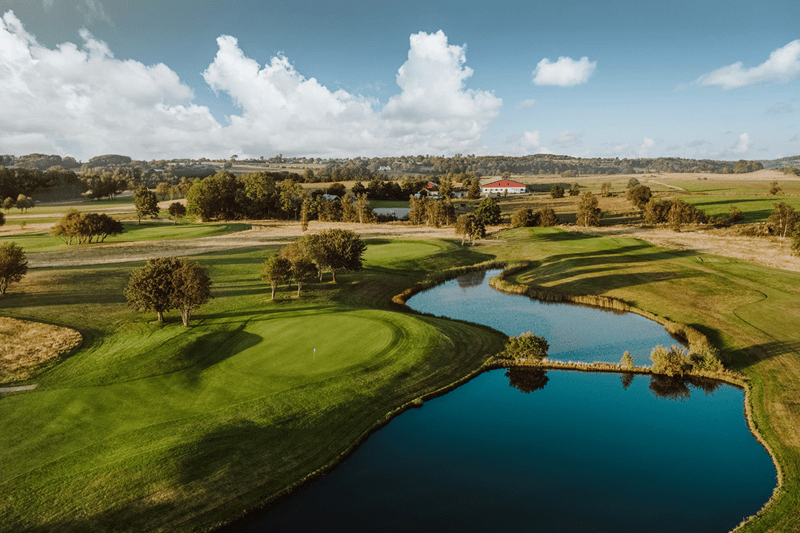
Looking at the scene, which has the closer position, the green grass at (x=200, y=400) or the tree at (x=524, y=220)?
the green grass at (x=200, y=400)

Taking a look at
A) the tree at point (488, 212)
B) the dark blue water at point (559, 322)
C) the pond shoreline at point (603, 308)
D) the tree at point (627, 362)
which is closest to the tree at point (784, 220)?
the pond shoreline at point (603, 308)

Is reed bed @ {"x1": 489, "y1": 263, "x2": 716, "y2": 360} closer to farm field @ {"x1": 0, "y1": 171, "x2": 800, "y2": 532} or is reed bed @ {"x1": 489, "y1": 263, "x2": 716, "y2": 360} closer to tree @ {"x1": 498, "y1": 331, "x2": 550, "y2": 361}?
farm field @ {"x1": 0, "y1": 171, "x2": 800, "y2": 532}

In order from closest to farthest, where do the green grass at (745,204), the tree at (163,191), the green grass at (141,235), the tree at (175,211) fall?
the green grass at (141,235) < the green grass at (745,204) < the tree at (175,211) < the tree at (163,191)

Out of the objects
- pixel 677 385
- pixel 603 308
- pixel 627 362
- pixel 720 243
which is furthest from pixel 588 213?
pixel 677 385

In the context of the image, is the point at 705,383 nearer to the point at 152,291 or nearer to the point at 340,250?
the point at 340,250

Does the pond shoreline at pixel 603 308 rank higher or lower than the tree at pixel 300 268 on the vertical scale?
lower

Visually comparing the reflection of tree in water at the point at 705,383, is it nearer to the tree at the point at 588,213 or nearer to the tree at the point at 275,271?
the tree at the point at 275,271

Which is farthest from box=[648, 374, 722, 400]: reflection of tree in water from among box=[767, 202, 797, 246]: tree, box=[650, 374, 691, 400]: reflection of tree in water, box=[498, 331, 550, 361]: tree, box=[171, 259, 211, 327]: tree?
box=[767, 202, 797, 246]: tree
